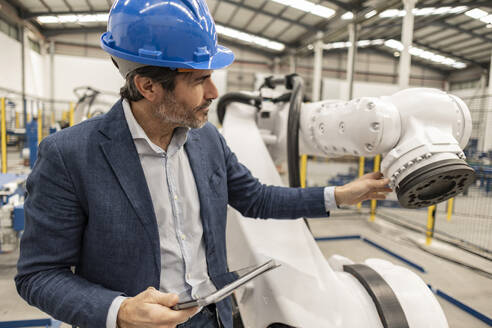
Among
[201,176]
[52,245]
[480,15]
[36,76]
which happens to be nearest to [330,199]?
[201,176]

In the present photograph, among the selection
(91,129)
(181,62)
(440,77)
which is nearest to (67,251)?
(91,129)

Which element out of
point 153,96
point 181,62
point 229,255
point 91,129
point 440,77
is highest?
point 440,77

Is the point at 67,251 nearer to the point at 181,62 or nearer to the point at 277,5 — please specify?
the point at 181,62

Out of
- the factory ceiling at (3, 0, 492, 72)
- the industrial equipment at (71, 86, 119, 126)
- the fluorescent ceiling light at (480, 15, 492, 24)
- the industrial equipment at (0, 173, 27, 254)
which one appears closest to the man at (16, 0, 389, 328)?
the industrial equipment at (0, 173, 27, 254)

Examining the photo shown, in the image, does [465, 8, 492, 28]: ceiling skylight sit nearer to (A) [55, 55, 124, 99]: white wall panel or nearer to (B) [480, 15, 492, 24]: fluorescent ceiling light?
(B) [480, 15, 492, 24]: fluorescent ceiling light

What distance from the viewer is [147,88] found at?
103 centimetres

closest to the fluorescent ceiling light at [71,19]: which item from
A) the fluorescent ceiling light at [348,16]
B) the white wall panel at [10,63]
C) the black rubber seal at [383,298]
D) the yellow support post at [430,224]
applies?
the white wall panel at [10,63]

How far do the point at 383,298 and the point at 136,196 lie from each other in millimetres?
1003

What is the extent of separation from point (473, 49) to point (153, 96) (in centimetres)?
1541

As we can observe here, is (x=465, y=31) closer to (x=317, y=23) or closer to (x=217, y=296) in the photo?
(x=317, y=23)

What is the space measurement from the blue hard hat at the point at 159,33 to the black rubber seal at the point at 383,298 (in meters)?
1.06

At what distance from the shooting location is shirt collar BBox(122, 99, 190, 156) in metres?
1.07

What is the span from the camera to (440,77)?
17703mm

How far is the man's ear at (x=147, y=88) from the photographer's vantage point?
1.01m
